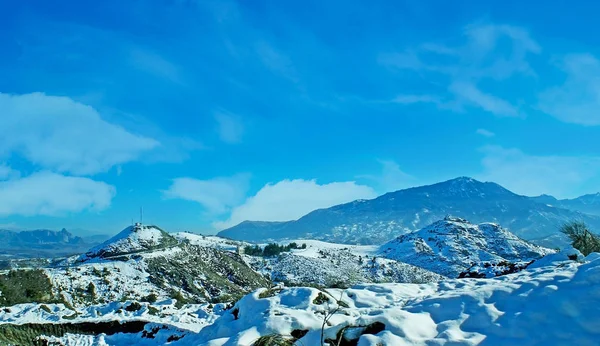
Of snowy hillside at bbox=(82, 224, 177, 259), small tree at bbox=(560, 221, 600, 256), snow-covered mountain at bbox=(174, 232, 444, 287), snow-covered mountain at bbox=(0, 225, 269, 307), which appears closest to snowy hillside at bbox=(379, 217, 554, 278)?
snow-covered mountain at bbox=(174, 232, 444, 287)

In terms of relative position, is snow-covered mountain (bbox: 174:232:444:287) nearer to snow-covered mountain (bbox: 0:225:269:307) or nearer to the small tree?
snow-covered mountain (bbox: 0:225:269:307)

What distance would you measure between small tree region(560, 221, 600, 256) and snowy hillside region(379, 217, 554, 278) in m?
96.3

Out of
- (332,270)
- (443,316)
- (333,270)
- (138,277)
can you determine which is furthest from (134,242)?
(443,316)

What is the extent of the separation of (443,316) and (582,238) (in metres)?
15.2

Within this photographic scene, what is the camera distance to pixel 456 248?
462 feet

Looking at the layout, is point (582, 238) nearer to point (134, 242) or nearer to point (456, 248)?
point (134, 242)

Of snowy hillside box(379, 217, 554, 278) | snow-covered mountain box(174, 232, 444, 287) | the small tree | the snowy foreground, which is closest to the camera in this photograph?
the snowy foreground

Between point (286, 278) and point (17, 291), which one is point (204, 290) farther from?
point (286, 278)

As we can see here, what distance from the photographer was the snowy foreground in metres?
7.95

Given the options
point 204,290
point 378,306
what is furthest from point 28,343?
point 204,290

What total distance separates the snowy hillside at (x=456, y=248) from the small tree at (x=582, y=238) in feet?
316

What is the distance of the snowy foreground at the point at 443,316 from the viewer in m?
7.95

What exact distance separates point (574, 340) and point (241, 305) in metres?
8.36

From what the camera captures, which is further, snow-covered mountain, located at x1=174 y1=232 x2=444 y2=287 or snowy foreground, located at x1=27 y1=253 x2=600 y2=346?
snow-covered mountain, located at x1=174 y1=232 x2=444 y2=287
